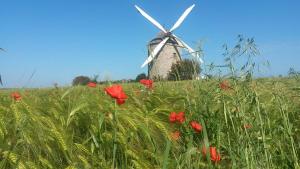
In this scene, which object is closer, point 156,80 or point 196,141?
point 196,141

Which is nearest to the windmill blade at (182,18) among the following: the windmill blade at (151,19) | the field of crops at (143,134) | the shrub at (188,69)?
the windmill blade at (151,19)

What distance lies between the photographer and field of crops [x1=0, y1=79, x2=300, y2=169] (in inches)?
109

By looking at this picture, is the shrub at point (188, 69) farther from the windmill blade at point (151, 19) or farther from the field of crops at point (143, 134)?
the windmill blade at point (151, 19)

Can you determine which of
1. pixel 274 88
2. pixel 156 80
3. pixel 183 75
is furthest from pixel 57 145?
pixel 156 80

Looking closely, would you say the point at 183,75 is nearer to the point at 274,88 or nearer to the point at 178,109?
the point at 178,109

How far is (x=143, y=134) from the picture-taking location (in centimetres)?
372

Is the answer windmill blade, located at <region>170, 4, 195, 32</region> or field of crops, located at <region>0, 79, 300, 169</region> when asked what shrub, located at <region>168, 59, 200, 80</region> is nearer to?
field of crops, located at <region>0, 79, 300, 169</region>

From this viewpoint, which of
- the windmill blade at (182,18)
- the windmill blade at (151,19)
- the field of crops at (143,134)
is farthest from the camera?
the windmill blade at (182,18)

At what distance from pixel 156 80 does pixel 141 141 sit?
4008mm

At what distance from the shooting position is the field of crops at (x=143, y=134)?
2.77m

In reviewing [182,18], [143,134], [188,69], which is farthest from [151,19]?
[143,134]

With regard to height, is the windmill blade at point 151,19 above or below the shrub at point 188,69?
above

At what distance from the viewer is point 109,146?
3316 mm

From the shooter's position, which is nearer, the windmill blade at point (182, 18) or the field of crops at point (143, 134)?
the field of crops at point (143, 134)
